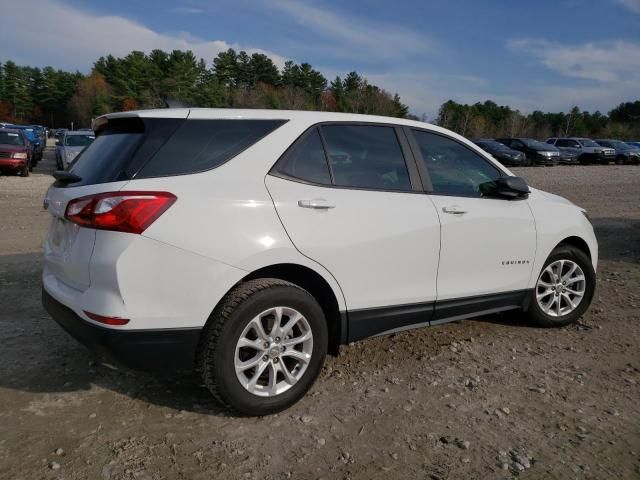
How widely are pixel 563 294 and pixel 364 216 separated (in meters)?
2.40

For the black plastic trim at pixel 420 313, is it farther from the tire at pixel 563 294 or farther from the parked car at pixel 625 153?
the parked car at pixel 625 153

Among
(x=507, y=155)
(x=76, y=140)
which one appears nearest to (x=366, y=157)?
(x=76, y=140)

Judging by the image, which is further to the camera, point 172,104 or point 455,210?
point 455,210

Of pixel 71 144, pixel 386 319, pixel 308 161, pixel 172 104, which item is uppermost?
pixel 172 104

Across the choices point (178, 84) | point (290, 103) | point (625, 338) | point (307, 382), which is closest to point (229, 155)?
point (307, 382)

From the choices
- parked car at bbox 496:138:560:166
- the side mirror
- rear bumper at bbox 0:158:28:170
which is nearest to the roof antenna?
the side mirror

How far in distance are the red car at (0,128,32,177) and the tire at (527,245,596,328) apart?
58.9 feet

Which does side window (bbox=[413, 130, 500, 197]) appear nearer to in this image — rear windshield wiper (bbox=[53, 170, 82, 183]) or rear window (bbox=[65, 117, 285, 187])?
rear window (bbox=[65, 117, 285, 187])

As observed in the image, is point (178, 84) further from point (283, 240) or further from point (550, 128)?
point (283, 240)

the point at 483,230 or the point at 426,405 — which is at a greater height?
the point at 483,230

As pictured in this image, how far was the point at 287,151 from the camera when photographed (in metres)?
3.16

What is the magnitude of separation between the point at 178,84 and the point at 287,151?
225 feet

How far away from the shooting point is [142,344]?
271cm

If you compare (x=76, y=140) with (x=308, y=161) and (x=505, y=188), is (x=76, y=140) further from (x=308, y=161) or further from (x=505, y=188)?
(x=505, y=188)
